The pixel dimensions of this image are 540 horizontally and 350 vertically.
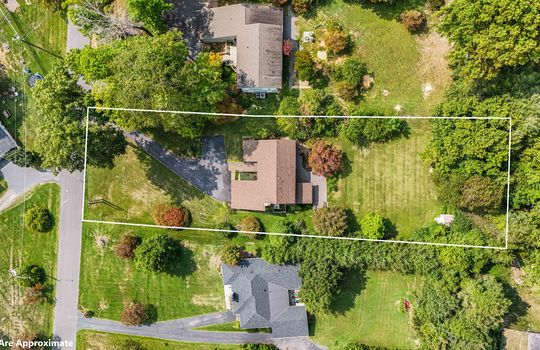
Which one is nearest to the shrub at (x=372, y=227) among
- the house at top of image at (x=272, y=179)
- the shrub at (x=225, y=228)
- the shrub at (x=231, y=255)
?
the house at top of image at (x=272, y=179)

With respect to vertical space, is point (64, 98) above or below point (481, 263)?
above

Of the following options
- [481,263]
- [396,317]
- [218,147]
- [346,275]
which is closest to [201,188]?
[218,147]

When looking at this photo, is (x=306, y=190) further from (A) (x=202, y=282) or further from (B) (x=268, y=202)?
(A) (x=202, y=282)

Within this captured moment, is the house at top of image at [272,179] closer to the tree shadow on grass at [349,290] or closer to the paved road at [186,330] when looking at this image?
the tree shadow on grass at [349,290]

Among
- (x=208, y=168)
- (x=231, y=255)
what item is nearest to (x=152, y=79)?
(x=208, y=168)

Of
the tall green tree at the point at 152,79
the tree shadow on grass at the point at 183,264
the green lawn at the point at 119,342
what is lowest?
the green lawn at the point at 119,342

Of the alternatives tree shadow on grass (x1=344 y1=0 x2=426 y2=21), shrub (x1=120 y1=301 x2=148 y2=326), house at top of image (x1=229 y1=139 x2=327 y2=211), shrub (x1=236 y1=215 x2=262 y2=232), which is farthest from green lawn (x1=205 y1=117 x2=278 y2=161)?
shrub (x1=120 y1=301 x2=148 y2=326)
